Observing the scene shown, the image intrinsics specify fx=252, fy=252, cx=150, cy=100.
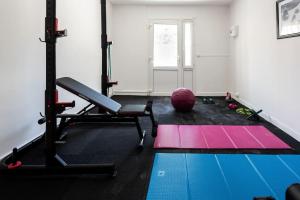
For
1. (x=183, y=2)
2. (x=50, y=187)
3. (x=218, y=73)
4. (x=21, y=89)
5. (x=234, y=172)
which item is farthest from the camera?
(x=218, y=73)

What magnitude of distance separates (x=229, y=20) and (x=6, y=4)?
18.3ft

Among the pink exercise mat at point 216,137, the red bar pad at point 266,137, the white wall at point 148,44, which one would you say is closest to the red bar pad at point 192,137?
the pink exercise mat at point 216,137

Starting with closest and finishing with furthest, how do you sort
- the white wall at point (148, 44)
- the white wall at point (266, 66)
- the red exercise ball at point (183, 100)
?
the white wall at point (266, 66) < the red exercise ball at point (183, 100) < the white wall at point (148, 44)

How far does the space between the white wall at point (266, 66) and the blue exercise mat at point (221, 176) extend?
1.15 meters

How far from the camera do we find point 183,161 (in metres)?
2.47

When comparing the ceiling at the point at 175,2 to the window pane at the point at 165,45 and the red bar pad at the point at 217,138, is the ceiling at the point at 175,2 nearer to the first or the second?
the window pane at the point at 165,45

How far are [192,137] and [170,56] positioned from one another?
3948 mm

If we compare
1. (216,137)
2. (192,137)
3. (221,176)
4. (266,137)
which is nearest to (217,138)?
(216,137)

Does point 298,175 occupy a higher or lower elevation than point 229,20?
lower

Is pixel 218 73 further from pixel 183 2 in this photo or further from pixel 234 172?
pixel 234 172

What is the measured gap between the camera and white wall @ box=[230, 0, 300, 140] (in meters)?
3.34

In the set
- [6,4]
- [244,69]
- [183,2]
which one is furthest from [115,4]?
[6,4]

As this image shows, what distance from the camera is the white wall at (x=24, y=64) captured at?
2498mm

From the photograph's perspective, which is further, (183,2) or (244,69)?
(183,2)
